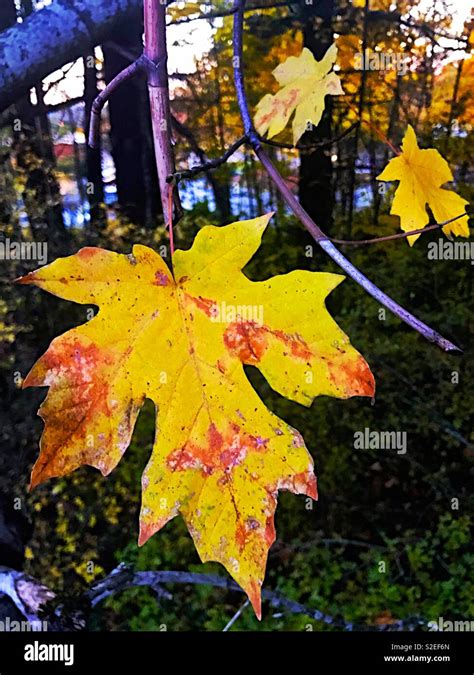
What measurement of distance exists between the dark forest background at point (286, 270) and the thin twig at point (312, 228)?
307 mm

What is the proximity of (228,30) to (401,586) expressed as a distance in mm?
693

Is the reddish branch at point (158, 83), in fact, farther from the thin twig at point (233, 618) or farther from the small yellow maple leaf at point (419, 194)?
the thin twig at point (233, 618)

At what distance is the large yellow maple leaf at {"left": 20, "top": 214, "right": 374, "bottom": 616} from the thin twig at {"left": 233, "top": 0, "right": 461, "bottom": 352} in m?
0.04

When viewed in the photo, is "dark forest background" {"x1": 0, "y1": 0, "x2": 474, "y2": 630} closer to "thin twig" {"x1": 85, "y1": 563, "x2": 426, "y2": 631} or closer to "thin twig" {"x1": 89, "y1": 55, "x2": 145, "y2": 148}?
"thin twig" {"x1": 85, "y1": 563, "x2": 426, "y2": 631}

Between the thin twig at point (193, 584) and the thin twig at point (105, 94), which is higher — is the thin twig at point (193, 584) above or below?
below

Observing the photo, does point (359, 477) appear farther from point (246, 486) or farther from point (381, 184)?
point (246, 486)

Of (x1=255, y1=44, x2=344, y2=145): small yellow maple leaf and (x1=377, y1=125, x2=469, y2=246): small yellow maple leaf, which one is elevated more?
(x1=255, y1=44, x2=344, y2=145): small yellow maple leaf

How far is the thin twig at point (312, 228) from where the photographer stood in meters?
0.24

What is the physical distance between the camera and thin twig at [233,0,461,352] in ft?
0.80

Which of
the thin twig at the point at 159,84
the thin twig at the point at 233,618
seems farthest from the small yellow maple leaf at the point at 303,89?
the thin twig at the point at 233,618

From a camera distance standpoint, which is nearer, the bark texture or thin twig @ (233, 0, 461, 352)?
thin twig @ (233, 0, 461, 352)

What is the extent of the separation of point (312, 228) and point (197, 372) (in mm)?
109

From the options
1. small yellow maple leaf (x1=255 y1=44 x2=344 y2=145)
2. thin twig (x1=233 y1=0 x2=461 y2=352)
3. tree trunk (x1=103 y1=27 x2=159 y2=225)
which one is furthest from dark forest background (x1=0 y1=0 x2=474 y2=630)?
thin twig (x1=233 y1=0 x2=461 y2=352)

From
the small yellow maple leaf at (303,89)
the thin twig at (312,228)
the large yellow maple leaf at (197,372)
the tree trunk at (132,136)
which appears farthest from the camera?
the tree trunk at (132,136)
